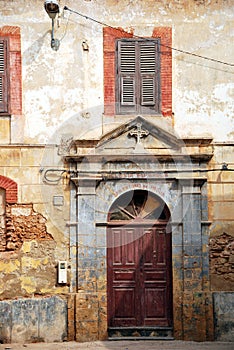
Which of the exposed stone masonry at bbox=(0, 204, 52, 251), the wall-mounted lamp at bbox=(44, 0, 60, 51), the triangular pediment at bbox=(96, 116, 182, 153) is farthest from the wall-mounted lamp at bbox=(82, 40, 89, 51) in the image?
the exposed stone masonry at bbox=(0, 204, 52, 251)

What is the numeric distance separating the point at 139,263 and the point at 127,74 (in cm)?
369

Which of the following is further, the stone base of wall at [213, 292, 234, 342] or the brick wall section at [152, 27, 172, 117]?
the brick wall section at [152, 27, 172, 117]

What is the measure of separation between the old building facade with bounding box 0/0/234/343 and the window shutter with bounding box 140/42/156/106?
0.06 ft

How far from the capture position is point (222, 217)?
13.0 m

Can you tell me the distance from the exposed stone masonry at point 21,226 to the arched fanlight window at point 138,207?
1.38 m

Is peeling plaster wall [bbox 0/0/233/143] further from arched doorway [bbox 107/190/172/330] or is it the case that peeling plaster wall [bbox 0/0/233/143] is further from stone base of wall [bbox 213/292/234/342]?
stone base of wall [bbox 213/292/234/342]

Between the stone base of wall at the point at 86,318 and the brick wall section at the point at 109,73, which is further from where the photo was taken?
the brick wall section at the point at 109,73

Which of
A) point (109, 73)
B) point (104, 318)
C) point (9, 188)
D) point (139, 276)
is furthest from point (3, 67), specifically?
point (104, 318)

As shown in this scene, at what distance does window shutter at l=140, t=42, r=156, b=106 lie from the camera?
43.2 ft

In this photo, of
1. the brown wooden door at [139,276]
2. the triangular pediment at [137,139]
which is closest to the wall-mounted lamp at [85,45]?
the triangular pediment at [137,139]

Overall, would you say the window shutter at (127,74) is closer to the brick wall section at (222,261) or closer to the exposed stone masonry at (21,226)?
the exposed stone masonry at (21,226)

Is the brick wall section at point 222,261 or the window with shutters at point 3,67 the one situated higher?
the window with shutters at point 3,67

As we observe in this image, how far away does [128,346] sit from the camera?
12344 mm

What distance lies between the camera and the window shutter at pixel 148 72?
13.2m
